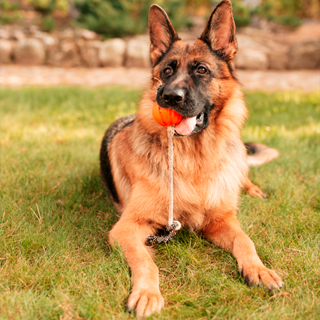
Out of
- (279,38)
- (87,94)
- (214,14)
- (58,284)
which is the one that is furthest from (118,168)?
(279,38)

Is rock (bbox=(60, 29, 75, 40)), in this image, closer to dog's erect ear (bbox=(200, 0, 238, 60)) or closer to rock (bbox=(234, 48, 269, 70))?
rock (bbox=(234, 48, 269, 70))

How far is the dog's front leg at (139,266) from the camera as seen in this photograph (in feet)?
7.09

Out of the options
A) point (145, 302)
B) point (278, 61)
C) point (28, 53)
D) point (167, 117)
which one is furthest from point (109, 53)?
point (145, 302)

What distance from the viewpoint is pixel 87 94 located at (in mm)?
8219

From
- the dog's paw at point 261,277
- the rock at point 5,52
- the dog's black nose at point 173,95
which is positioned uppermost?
the dog's black nose at point 173,95

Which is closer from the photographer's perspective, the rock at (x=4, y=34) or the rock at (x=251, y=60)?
the rock at (x=251, y=60)

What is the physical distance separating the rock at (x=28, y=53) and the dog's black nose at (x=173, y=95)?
11.8 m

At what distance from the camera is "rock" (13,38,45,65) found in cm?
1280

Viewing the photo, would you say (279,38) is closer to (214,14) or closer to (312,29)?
(312,29)

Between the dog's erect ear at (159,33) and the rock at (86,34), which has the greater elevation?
the dog's erect ear at (159,33)

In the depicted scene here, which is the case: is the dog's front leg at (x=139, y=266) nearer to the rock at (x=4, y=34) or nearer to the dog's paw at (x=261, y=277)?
the dog's paw at (x=261, y=277)

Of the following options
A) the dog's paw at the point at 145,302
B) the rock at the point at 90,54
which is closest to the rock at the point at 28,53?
the rock at the point at 90,54

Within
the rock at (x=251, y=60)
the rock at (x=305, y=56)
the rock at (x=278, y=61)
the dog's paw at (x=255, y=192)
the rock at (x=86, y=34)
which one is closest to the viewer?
the dog's paw at (x=255, y=192)

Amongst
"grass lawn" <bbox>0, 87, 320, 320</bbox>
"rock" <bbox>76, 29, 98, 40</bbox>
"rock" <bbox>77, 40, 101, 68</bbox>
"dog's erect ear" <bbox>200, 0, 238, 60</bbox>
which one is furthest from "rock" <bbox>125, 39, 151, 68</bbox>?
"dog's erect ear" <bbox>200, 0, 238, 60</bbox>
